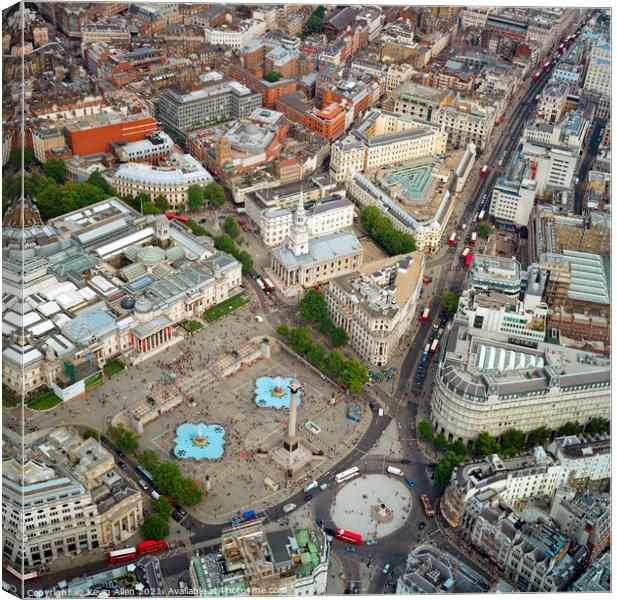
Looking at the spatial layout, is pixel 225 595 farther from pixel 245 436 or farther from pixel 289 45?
pixel 289 45

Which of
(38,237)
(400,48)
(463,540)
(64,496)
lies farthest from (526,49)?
(64,496)

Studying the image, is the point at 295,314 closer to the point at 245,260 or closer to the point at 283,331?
the point at 283,331

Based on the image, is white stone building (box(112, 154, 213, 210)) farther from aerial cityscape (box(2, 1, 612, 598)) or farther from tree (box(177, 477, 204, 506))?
tree (box(177, 477, 204, 506))

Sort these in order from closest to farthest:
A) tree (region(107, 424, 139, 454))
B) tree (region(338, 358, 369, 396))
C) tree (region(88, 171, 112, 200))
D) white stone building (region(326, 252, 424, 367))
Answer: tree (region(107, 424, 139, 454)), tree (region(338, 358, 369, 396)), white stone building (region(326, 252, 424, 367)), tree (region(88, 171, 112, 200))

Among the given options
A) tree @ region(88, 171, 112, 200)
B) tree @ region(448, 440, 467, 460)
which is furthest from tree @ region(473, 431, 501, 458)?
tree @ region(88, 171, 112, 200)

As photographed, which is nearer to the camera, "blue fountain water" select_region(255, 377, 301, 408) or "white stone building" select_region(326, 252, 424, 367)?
"blue fountain water" select_region(255, 377, 301, 408)

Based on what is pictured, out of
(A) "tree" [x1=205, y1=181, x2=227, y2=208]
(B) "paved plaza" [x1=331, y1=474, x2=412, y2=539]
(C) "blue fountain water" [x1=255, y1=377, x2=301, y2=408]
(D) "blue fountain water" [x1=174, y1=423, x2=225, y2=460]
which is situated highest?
(A) "tree" [x1=205, y1=181, x2=227, y2=208]

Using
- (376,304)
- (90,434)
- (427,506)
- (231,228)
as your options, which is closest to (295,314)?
(376,304)
